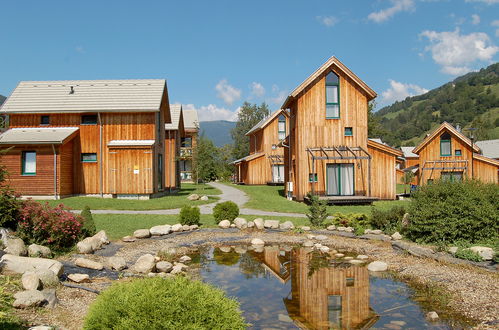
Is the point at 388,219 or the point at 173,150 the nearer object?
the point at 388,219

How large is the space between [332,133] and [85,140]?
→ 705 inches

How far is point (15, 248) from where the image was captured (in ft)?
32.1

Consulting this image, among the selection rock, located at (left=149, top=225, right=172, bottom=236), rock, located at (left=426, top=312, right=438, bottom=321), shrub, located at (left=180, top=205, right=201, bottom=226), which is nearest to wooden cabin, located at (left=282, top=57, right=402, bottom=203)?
shrub, located at (left=180, top=205, right=201, bottom=226)

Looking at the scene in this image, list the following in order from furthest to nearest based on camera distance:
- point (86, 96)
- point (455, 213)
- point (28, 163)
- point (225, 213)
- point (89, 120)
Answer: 1. point (86, 96)
2. point (89, 120)
3. point (28, 163)
4. point (225, 213)
5. point (455, 213)

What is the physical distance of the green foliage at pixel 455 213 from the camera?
12000 mm

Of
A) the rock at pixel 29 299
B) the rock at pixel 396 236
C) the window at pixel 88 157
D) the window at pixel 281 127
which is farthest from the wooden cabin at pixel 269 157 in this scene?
the rock at pixel 29 299

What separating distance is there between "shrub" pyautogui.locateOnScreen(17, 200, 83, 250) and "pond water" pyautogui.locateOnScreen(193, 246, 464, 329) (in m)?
3.99

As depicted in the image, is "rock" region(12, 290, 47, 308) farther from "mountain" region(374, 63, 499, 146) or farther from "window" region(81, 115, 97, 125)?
"mountain" region(374, 63, 499, 146)

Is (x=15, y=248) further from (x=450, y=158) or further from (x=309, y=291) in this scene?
(x=450, y=158)

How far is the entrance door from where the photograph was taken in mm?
27312

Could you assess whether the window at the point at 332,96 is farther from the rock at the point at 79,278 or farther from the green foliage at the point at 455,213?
the rock at the point at 79,278

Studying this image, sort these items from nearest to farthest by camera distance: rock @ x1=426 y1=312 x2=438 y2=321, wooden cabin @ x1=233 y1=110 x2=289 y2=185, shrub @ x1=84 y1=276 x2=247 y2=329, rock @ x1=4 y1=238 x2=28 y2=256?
1. shrub @ x1=84 y1=276 x2=247 y2=329
2. rock @ x1=426 y1=312 x2=438 y2=321
3. rock @ x1=4 y1=238 x2=28 y2=256
4. wooden cabin @ x1=233 y1=110 x2=289 y2=185

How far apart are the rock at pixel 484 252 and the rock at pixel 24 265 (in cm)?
1039

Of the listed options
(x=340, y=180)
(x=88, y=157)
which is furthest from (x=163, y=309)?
(x=88, y=157)
